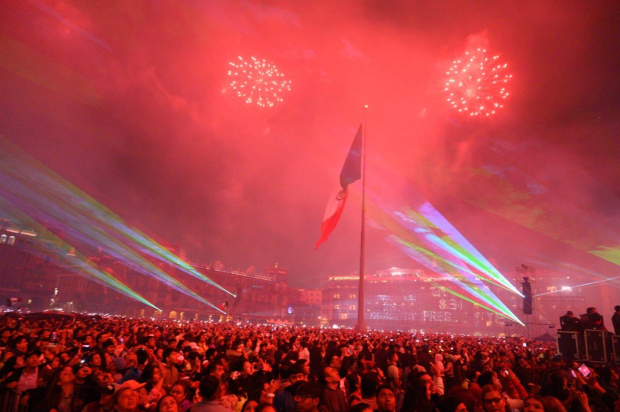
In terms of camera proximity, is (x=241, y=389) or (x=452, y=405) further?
(x=241, y=389)

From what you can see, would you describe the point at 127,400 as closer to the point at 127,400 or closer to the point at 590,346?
the point at 127,400

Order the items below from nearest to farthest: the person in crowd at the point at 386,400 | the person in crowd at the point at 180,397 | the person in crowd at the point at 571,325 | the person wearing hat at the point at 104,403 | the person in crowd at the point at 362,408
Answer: the person in crowd at the point at 362,408 → the person in crowd at the point at 386,400 → the person wearing hat at the point at 104,403 → the person in crowd at the point at 180,397 → the person in crowd at the point at 571,325

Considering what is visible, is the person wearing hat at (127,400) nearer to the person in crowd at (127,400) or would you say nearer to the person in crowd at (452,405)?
the person in crowd at (127,400)

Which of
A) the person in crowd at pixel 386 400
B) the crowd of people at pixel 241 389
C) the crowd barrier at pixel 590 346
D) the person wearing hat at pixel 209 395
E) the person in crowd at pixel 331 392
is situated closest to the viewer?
the person wearing hat at pixel 209 395

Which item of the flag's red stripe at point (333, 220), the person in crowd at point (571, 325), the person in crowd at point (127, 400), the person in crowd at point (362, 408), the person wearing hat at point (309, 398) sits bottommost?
the person in crowd at point (127, 400)

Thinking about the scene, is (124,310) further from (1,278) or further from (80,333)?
(80,333)

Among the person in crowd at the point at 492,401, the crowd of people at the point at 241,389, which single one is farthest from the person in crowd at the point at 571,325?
the person in crowd at the point at 492,401

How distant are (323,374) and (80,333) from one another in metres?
12.6

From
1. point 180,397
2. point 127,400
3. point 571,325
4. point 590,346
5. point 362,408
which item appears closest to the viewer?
point 362,408

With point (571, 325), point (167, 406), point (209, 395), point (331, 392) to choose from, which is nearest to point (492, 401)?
point (331, 392)

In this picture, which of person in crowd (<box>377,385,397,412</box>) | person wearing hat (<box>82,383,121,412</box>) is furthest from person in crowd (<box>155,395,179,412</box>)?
person in crowd (<box>377,385,397,412</box>)

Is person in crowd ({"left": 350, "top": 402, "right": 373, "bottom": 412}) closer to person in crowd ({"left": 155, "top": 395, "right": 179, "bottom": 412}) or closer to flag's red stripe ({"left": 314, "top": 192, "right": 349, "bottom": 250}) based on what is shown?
person in crowd ({"left": 155, "top": 395, "right": 179, "bottom": 412})

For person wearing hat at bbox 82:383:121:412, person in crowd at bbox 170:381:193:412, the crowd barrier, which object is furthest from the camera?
the crowd barrier

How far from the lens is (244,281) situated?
126500 mm
